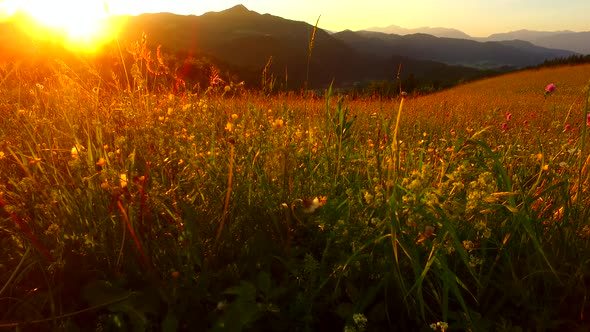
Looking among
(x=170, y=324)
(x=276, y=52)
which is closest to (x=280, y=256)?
(x=170, y=324)

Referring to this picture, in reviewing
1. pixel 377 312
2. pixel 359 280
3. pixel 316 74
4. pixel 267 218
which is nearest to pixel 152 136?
pixel 267 218

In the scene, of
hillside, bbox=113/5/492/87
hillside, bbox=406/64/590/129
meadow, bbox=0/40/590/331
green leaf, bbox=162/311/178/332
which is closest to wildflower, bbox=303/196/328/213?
meadow, bbox=0/40/590/331

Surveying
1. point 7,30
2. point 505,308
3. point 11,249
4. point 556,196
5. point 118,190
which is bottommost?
point 505,308

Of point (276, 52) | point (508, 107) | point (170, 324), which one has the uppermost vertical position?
point (276, 52)

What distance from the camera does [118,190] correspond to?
3.79 ft

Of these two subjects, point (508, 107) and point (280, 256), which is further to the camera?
point (508, 107)

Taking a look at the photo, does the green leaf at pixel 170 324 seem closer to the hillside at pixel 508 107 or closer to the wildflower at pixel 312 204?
the wildflower at pixel 312 204

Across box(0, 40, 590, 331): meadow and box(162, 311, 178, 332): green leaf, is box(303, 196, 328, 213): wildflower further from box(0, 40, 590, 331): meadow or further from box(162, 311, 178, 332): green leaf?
box(162, 311, 178, 332): green leaf

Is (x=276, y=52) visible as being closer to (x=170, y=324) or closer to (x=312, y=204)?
(x=312, y=204)

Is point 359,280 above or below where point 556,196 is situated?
below

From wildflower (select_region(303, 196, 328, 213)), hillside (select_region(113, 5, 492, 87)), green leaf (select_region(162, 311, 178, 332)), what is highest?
hillside (select_region(113, 5, 492, 87))

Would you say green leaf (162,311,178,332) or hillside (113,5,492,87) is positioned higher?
hillside (113,5,492,87)

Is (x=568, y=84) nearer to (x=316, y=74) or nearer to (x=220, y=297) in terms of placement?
(x=220, y=297)

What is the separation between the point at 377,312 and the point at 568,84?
34.8 m
